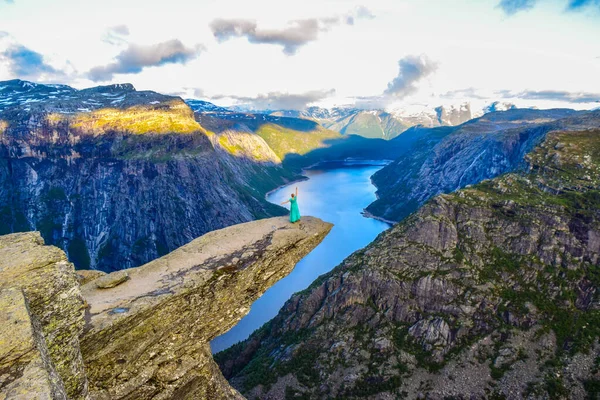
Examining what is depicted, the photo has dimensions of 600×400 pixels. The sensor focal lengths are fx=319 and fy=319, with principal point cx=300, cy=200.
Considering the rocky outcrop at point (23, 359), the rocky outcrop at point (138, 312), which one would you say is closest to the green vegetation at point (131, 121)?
the rocky outcrop at point (138, 312)

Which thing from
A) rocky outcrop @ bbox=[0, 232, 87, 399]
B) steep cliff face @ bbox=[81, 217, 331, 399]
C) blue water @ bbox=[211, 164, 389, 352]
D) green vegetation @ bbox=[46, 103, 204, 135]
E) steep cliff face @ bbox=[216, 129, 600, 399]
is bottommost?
blue water @ bbox=[211, 164, 389, 352]

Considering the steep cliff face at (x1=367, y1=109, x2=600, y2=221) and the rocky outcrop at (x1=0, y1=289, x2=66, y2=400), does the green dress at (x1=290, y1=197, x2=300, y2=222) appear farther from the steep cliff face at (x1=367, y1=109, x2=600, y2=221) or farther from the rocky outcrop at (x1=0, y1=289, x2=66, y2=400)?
the steep cliff face at (x1=367, y1=109, x2=600, y2=221)

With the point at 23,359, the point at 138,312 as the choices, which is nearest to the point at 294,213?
the point at 138,312

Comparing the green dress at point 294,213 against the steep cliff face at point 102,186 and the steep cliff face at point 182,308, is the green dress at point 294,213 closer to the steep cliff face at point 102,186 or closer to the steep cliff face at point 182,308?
the steep cliff face at point 182,308

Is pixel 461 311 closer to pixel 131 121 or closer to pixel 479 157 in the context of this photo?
pixel 479 157

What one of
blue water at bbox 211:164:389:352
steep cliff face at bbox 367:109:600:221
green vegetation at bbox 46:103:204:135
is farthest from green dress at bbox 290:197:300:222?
green vegetation at bbox 46:103:204:135

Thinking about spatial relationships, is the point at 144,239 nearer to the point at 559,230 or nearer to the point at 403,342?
the point at 403,342
